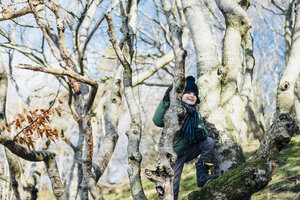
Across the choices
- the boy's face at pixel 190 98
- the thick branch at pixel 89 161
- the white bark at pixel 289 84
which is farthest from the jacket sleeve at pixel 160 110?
the white bark at pixel 289 84

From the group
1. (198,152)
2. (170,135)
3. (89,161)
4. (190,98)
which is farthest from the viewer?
(190,98)

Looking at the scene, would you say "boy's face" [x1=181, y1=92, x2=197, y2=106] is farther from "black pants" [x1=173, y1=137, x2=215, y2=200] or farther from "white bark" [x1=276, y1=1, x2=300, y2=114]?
"white bark" [x1=276, y1=1, x2=300, y2=114]

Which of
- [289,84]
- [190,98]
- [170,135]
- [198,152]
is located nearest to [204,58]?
[190,98]

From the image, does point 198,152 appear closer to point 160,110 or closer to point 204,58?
point 160,110

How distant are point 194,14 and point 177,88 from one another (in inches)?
69.3

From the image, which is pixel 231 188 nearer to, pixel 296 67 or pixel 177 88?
pixel 177 88

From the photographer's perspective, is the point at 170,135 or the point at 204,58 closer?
the point at 170,135

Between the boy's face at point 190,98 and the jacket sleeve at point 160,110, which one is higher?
the boy's face at point 190,98

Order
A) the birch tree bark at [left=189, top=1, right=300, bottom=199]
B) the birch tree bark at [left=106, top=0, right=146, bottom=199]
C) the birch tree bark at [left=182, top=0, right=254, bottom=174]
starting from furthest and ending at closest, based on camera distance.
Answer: the birch tree bark at [left=182, top=0, right=254, bottom=174]
the birch tree bark at [left=106, top=0, right=146, bottom=199]
the birch tree bark at [left=189, top=1, right=300, bottom=199]

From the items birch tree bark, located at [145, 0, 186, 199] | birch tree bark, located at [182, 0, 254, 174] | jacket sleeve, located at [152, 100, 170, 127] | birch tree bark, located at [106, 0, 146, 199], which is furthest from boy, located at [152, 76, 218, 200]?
birch tree bark, located at [145, 0, 186, 199]

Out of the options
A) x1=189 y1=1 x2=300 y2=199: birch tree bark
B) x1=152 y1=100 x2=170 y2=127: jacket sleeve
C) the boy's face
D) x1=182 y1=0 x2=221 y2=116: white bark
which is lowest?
x1=189 y1=1 x2=300 y2=199: birch tree bark

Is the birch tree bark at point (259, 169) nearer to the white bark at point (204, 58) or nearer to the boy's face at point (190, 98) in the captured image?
the white bark at point (204, 58)

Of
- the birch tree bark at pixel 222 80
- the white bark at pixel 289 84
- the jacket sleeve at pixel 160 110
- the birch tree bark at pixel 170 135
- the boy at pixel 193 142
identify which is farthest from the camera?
the birch tree bark at pixel 222 80

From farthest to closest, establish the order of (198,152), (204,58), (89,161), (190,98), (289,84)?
(204,58) → (190,98) → (198,152) → (289,84) → (89,161)
